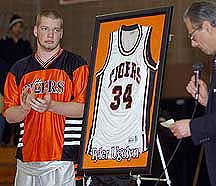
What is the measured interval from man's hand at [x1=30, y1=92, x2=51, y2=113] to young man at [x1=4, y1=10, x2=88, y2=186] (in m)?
0.06

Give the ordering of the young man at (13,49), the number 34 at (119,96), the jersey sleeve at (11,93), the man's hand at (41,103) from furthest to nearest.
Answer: the young man at (13,49)
the jersey sleeve at (11,93)
the man's hand at (41,103)
the number 34 at (119,96)

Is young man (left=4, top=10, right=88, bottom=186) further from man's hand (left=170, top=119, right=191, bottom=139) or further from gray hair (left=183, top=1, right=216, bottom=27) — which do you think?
gray hair (left=183, top=1, right=216, bottom=27)

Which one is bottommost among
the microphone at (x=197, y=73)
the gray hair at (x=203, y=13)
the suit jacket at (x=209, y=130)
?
the suit jacket at (x=209, y=130)

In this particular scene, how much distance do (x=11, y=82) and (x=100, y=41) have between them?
2.25 feet

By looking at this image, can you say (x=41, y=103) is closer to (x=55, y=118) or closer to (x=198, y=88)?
(x=55, y=118)

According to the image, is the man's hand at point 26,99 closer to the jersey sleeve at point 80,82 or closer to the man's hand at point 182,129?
the jersey sleeve at point 80,82

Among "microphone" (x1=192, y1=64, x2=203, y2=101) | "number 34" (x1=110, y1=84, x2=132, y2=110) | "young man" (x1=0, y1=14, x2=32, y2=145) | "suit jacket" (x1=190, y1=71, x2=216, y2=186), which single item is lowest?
"suit jacket" (x1=190, y1=71, x2=216, y2=186)

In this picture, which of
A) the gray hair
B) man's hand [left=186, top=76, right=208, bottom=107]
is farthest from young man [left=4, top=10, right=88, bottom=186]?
the gray hair

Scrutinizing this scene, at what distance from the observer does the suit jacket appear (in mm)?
3762

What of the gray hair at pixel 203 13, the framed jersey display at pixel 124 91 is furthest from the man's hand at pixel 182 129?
the gray hair at pixel 203 13

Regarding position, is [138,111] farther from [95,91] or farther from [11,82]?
[11,82]

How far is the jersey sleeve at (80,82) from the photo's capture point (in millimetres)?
4688

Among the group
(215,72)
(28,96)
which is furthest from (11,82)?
(215,72)

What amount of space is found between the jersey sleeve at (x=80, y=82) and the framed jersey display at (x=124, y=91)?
13 centimetres
